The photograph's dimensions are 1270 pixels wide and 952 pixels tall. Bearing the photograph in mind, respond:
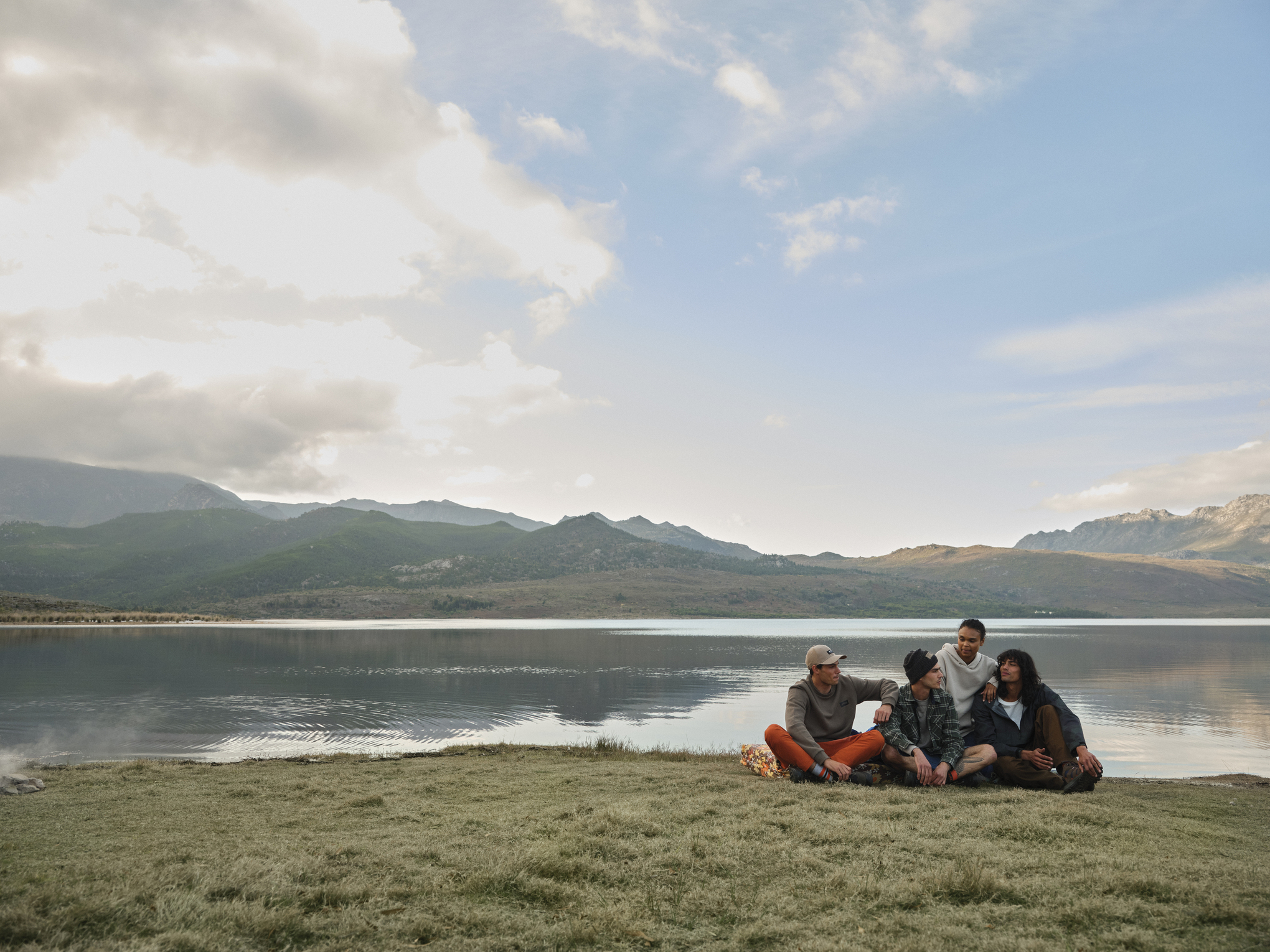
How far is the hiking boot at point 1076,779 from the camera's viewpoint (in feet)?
38.1

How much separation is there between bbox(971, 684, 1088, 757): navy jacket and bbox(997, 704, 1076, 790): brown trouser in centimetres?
8

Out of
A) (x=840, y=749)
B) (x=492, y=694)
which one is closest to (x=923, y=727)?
(x=840, y=749)

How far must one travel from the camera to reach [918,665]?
39.3 ft

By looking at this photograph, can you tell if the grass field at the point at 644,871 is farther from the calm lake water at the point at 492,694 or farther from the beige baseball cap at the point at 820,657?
the calm lake water at the point at 492,694

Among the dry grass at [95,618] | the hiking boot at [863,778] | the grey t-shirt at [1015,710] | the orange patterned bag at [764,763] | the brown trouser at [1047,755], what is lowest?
the dry grass at [95,618]

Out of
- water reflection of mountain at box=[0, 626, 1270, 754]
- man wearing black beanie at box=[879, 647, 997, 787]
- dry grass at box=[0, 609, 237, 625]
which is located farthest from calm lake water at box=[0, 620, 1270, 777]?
dry grass at box=[0, 609, 237, 625]

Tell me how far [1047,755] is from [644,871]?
7.99 m

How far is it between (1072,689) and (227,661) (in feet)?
195

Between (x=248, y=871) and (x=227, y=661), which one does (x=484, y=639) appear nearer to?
(x=227, y=661)

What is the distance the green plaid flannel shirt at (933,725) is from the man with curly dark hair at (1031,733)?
0.70 metres

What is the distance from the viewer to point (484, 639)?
9444 cm

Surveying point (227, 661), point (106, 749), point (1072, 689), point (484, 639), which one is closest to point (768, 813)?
point (106, 749)

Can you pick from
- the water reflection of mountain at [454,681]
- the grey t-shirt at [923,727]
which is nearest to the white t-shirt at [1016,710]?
the grey t-shirt at [923,727]

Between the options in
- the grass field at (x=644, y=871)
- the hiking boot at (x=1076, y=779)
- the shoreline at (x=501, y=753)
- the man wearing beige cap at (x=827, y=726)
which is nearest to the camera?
the grass field at (x=644, y=871)
